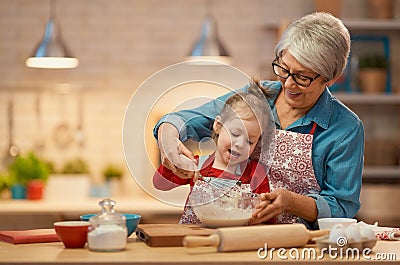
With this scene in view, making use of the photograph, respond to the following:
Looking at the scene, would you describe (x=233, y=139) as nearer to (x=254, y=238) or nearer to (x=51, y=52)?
(x=254, y=238)

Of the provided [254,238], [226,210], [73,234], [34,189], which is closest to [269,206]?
[226,210]

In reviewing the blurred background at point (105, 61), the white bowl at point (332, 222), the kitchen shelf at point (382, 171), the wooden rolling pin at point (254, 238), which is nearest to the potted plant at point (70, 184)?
the blurred background at point (105, 61)

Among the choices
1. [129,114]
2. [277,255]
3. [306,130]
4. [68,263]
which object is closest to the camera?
[68,263]

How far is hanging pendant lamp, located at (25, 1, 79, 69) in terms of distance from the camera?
5145mm

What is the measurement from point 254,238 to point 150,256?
0.28 meters

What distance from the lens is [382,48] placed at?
19.8 feet

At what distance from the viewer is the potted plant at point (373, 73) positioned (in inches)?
228

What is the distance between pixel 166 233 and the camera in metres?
2.16

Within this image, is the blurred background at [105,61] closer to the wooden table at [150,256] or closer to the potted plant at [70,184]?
the potted plant at [70,184]

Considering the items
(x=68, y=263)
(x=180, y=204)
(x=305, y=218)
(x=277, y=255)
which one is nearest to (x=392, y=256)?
(x=277, y=255)

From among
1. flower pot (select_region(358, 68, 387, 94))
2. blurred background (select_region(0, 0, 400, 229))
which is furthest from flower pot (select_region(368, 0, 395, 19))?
flower pot (select_region(358, 68, 387, 94))

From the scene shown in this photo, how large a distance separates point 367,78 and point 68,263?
4.29 meters

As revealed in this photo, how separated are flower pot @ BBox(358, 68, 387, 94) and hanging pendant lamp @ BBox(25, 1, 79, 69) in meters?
2.16

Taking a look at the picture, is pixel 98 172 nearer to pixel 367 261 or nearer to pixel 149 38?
pixel 149 38
